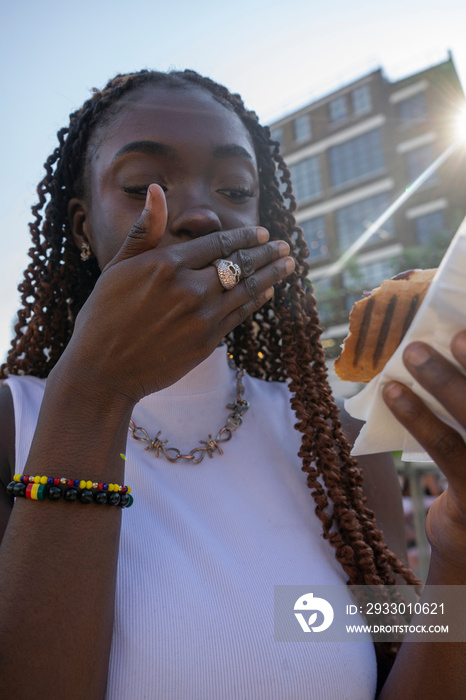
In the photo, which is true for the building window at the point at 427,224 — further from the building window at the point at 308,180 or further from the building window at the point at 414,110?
the building window at the point at 308,180

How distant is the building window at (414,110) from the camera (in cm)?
3331

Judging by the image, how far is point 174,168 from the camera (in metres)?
1.74

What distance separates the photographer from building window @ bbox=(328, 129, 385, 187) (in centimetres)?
3409

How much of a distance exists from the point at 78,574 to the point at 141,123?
4.48ft

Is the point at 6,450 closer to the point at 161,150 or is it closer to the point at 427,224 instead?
the point at 161,150

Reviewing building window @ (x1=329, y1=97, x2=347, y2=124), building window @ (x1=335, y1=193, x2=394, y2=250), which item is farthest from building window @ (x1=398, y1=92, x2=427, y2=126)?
building window @ (x1=335, y1=193, x2=394, y2=250)

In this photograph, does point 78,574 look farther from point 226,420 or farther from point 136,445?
point 226,420

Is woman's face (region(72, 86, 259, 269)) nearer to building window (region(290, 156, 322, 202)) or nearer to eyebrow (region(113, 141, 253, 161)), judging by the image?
eyebrow (region(113, 141, 253, 161))

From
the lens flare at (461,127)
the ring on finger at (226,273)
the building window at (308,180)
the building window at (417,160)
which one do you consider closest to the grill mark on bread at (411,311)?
the ring on finger at (226,273)

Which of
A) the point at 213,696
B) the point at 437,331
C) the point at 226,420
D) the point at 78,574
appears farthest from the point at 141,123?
the point at 213,696

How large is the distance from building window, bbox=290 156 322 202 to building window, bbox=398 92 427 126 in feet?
19.5

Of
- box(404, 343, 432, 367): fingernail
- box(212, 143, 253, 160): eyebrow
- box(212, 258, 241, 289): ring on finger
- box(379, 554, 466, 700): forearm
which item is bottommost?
box(379, 554, 466, 700): forearm

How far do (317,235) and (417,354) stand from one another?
1435 inches

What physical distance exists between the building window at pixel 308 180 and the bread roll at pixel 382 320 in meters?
36.8
